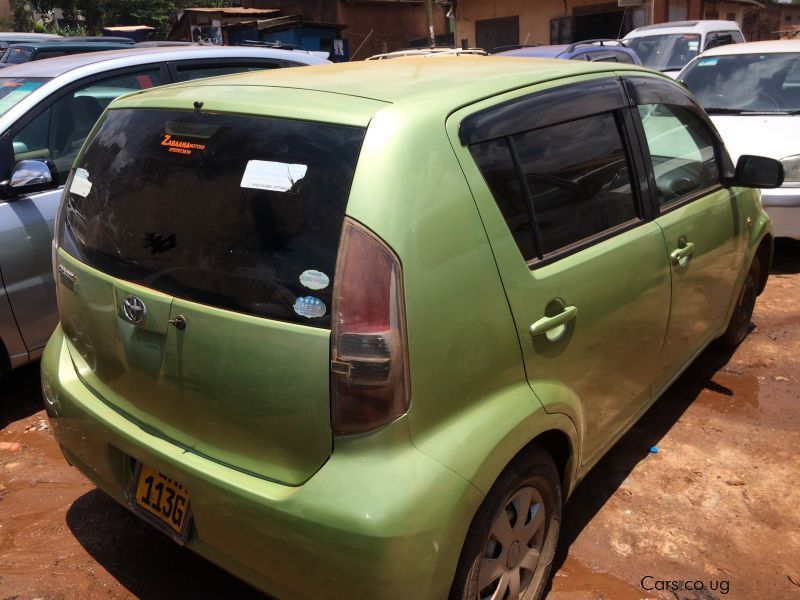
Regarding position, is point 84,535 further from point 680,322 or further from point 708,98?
point 708,98

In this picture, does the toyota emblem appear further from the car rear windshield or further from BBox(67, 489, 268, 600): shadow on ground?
BBox(67, 489, 268, 600): shadow on ground

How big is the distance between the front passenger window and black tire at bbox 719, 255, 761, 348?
0.93m

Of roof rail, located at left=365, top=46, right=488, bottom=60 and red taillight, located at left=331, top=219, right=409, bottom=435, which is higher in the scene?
roof rail, located at left=365, top=46, right=488, bottom=60

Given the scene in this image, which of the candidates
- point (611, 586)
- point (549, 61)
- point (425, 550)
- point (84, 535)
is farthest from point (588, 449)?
point (84, 535)

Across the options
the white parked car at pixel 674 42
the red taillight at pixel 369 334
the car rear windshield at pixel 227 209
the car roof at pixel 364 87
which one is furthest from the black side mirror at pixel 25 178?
the white parked car at pixel 674 42

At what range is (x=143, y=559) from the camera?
270cm

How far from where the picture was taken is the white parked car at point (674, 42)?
11.5m

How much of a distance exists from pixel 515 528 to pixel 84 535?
1.75 meters

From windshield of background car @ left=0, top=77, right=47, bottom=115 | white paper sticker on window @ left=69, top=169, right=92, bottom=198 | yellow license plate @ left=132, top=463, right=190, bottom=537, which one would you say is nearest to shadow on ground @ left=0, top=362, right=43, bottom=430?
windshield of background car @ left=0, top=77, right=47, bottom=115

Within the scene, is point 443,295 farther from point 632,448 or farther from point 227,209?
point 632,448

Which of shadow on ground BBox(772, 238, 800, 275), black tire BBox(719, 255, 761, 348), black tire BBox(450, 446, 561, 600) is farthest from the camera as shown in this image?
shadow on ground BBox(772, 238, 800, 275)

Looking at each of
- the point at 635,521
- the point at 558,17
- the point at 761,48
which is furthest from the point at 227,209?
the point at 558,17

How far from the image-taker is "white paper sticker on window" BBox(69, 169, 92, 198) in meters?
2.48

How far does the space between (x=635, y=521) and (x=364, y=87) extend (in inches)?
79.3
